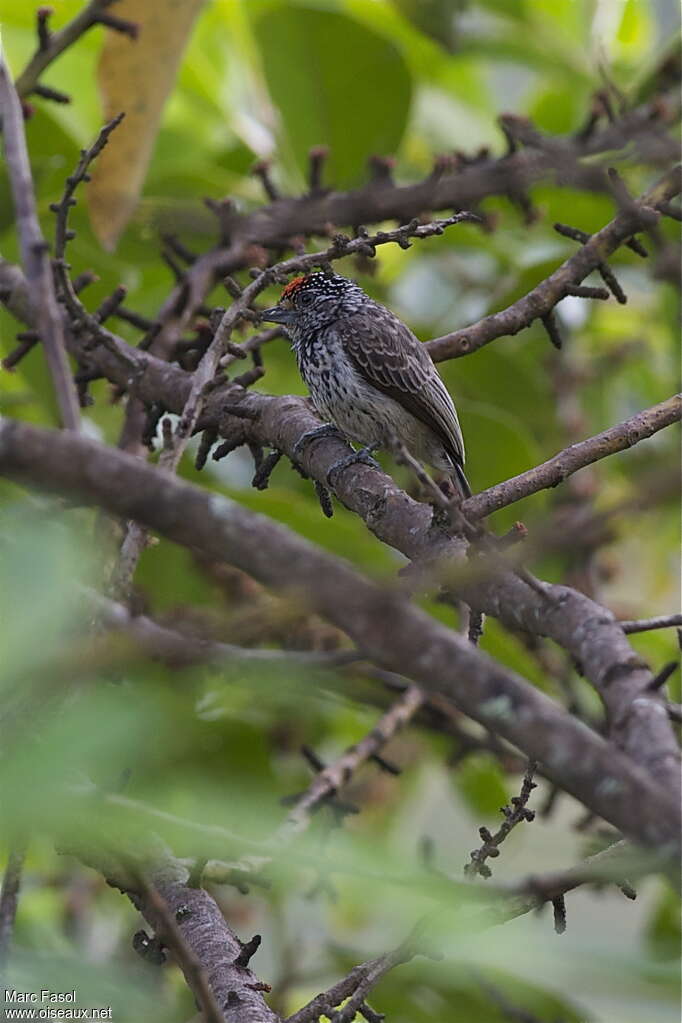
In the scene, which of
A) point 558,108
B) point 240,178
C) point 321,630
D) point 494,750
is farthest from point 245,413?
point 558,108

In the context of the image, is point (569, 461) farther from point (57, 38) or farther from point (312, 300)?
point (312, 300)

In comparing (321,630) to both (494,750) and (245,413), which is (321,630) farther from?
(245,413)

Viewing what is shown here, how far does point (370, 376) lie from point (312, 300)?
453 mm

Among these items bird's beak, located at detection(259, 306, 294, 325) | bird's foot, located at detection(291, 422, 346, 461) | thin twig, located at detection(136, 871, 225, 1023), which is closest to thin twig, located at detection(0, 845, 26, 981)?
thin twig, located at detection(136, 871, 225, 1023)

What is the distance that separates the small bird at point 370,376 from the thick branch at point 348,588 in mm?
2335

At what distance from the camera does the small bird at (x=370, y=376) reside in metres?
3.60

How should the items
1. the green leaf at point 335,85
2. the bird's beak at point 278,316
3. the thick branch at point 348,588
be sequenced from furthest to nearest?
the bird's beak at point 278,316 < the green leaf at point 335,85 < the thick branch at point 348,588

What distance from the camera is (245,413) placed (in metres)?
2.71

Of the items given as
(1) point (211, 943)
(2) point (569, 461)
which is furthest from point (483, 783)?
(2) point (569, 461)

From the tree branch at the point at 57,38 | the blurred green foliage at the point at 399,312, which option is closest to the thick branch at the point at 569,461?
the blurred green foliage at the point at 399,312

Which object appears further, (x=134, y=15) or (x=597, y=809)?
(x=134, y=15)

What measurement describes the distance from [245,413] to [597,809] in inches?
72.9

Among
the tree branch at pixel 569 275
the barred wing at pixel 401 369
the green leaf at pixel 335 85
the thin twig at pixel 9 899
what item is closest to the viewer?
the thin twig at pixel 9 899

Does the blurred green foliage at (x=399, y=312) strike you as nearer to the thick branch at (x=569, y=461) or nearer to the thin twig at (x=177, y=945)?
the thick branch at (x=569, y=461)
